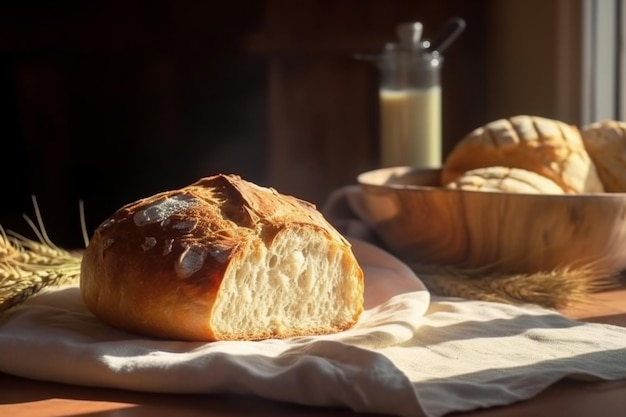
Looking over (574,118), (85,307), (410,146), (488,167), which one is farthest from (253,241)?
(574,118)

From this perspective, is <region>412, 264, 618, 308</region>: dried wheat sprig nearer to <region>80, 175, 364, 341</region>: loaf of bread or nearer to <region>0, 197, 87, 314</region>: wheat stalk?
<region>80, 175, 364, 341</region>: loaf of bread

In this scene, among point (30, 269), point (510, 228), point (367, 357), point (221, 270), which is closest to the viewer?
point (367, 357)

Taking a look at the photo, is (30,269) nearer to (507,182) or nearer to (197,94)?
(507,182)

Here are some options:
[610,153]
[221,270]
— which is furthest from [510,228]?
[221,270]

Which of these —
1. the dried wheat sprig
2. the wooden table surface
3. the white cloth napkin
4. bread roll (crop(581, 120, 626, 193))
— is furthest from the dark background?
the wooden table surface

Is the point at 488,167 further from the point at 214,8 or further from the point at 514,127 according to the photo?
the point at 214,8

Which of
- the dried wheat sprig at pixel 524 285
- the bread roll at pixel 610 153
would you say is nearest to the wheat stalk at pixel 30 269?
the dried wheat sprig at pixel 524 285
